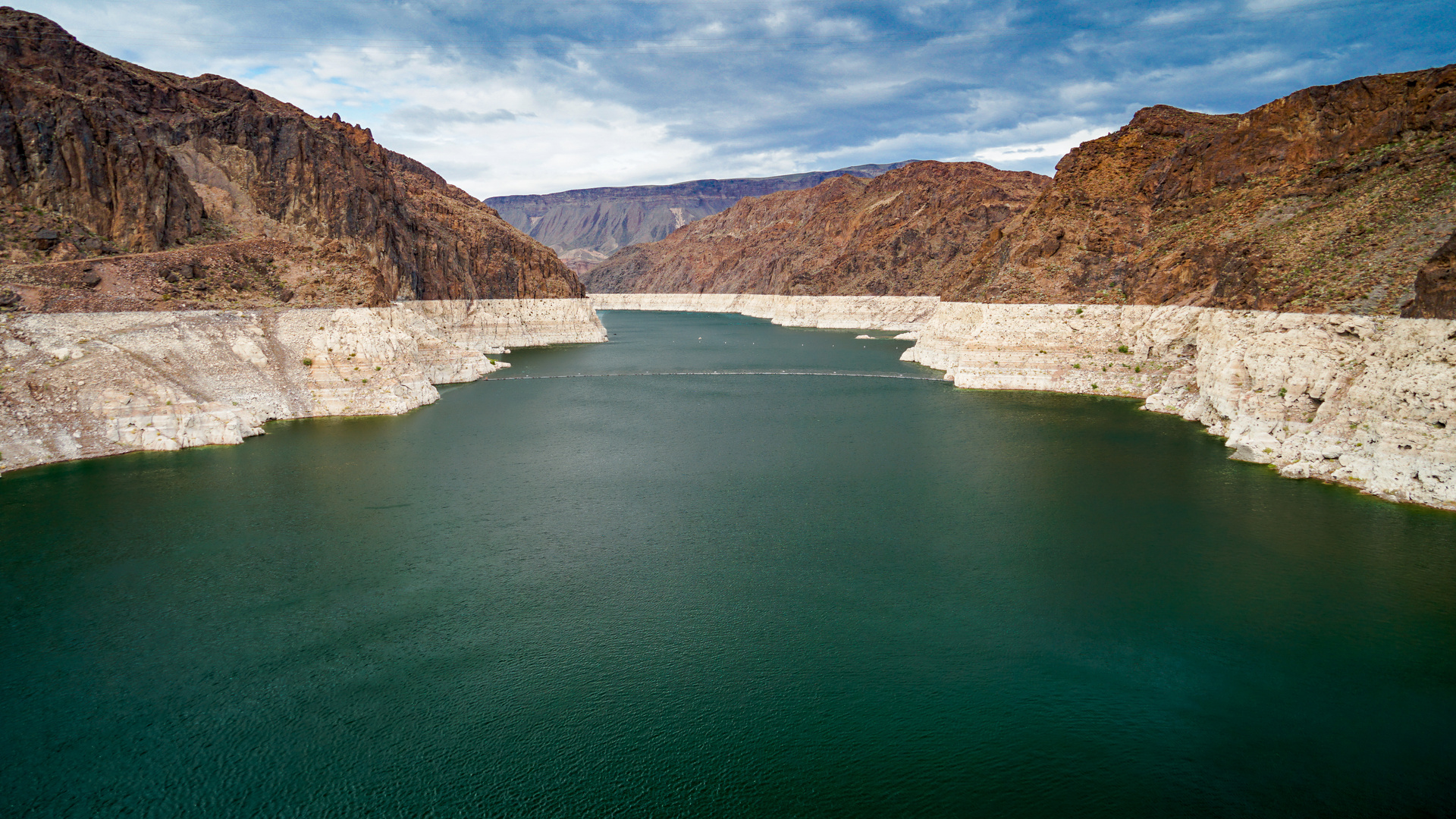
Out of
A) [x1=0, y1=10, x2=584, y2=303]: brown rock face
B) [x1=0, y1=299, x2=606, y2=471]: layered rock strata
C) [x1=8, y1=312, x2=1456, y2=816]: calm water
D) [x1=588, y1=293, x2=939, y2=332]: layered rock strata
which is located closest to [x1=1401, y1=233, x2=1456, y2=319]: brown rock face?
[x1=8, y1=312, x2=1456, y2=816]: calm water

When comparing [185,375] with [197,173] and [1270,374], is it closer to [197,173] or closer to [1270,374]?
[197,173]

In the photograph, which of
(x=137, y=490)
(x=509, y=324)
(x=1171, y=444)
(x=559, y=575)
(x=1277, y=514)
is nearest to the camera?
(x=559, y=575)

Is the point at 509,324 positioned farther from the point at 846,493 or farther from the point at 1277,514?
the point at 1277,514

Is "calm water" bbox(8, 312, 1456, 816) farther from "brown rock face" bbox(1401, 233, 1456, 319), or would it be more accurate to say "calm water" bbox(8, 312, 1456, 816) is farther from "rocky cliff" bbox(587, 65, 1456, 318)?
"rocky cliff" bbox(587, 65, 1456, 318)

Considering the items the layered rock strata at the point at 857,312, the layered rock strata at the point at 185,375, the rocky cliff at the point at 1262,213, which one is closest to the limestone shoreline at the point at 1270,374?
the rocky cliff at the point at 1262,213

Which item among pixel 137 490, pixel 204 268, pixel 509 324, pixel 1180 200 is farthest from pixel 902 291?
pixel 137 490

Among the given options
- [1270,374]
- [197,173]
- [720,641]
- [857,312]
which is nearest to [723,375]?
[1270,374]
